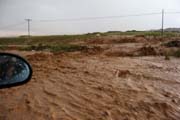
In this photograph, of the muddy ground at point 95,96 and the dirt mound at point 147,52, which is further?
the dirt mound at point 147,52

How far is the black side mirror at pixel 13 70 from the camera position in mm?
2482

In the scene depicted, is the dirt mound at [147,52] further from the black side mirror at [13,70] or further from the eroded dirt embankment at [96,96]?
the black side mirror at [13,70]

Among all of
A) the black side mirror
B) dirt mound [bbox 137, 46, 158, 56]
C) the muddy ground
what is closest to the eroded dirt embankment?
the muddy ground

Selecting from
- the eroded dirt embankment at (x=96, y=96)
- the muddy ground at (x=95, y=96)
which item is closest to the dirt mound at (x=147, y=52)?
the muddy ground at (x=95, y=96)

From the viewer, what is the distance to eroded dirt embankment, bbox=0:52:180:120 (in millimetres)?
5844

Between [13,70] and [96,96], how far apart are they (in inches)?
179

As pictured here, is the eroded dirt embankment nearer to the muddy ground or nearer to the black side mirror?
the muddy ground

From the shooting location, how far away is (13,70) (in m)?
2.65

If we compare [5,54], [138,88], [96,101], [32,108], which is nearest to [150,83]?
[138,88]

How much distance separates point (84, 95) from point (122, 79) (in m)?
2.13

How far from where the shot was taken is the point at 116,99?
6812 millimetres

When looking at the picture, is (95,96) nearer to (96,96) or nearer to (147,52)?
(96,96)

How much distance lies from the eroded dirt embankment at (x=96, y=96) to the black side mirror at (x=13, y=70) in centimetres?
296

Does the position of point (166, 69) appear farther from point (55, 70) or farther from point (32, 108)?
point (32, 108)
